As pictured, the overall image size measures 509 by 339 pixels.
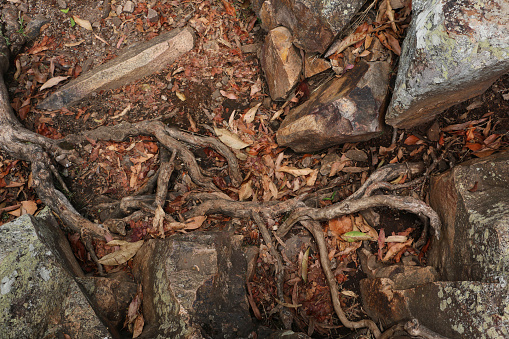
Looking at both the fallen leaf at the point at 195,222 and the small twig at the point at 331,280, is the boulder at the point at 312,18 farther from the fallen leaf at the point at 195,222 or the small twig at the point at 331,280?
the fallen leaf at the point at 195,222

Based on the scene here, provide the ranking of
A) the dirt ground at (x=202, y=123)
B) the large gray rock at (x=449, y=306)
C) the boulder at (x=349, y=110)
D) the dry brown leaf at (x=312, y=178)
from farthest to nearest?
the dry brown leaf at (x=312, y=178), the boulder at (x=349, y=110), the dirt ground at (x=202, y=123), the large gray rock at (x=449, y=306)

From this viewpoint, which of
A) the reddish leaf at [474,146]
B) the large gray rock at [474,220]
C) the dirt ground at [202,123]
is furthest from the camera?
the dirt ground at [202,123]

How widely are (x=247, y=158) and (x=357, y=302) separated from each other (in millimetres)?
1864

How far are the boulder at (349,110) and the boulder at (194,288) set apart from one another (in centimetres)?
134

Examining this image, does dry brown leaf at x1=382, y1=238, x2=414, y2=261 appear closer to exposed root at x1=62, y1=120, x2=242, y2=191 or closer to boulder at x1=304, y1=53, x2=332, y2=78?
exposed root at x1=62, y1=120, x2=242, y2=191

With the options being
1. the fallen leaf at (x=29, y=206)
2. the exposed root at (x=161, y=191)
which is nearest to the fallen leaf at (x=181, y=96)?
the exposed root at (x=161, y=191)

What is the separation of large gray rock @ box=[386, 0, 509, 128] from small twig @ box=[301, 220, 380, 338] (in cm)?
132

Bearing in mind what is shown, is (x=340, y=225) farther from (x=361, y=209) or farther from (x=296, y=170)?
(x=296, y=170)

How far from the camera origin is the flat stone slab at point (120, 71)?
4.23 metres

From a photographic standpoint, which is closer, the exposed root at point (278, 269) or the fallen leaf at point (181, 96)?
the exposed root at point (278, 269)

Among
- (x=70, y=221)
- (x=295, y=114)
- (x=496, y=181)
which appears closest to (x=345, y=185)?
(x=295, y=114)

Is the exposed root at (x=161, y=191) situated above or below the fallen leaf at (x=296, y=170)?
below

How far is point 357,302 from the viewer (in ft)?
10.2

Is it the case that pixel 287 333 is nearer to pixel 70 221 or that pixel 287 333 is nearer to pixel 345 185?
pixel 345 185
